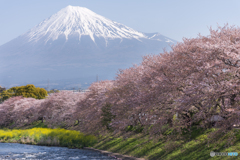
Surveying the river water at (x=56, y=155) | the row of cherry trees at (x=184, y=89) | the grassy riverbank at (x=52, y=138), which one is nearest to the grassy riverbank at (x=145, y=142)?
the grassy riverbank at (x=52, y=138)

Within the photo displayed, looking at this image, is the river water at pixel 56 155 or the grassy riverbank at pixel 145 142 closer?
the grassy riverbank at pixel 145 142

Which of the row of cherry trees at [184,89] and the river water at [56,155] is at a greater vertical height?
the row of cherry trees at [184,89]

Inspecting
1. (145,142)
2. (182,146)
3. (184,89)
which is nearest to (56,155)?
(145,142)

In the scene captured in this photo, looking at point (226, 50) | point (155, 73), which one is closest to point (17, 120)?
point (155, 73)

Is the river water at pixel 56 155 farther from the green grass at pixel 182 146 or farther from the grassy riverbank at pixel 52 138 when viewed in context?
the grassy riverbank at pixel 52 138

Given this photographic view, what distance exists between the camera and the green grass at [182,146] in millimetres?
21062

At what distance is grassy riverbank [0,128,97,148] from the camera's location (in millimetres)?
39906

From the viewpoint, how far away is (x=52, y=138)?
43188 millimetres

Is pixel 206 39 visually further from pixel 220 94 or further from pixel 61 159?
pixel 61 159

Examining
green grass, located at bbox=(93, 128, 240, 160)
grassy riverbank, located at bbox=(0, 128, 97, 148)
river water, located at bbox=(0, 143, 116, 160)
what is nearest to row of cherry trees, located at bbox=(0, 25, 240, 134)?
green grass, located at bbox=(93, 128, 240, 160)

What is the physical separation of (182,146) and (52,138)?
963 inches

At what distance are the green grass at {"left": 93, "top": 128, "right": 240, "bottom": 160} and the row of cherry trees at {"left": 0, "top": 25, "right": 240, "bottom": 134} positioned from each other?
1.42m

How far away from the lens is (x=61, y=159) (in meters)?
30.9

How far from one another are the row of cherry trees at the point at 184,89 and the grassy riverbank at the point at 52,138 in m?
1.66
